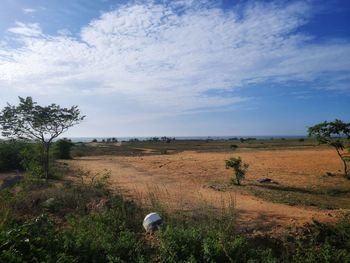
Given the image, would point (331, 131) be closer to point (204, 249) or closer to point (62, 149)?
point (204, 249)

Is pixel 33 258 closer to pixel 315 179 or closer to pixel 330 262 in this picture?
pixel 330 262

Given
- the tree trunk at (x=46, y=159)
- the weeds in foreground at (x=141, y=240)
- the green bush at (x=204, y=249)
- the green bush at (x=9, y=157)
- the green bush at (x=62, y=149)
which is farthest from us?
the green bush at (x=62, y=149)

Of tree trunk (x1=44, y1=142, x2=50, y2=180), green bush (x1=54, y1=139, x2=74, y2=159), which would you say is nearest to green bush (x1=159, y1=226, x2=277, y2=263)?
tree trunk (x1=44, y1=142, x2=50, y2=180)

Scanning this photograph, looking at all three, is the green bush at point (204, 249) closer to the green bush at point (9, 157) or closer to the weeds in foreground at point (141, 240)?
the weeds in foreground at point (141, 240)

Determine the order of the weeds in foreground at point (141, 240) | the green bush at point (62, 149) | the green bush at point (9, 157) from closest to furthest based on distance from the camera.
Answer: the weeds in foreground at point (141, 240) → the green bush at point (9, 157) → the green bush at point (62, 149)

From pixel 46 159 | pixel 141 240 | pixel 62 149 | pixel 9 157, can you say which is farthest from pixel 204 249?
pixel 62 149

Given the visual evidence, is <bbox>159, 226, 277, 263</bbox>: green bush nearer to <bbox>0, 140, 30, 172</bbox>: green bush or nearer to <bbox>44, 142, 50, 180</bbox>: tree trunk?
<bbox>44, 142, 50, 180</bbox>: tree trunk

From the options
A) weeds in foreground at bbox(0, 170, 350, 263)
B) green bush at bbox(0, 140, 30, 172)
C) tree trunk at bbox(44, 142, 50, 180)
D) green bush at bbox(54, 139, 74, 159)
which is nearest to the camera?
weeds in foreground at bbox(0, 170, 350, 263)

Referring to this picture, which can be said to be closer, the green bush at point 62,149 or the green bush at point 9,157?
the green bush at point 9,157

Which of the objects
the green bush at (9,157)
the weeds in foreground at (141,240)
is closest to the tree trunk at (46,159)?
the green bush at (9,157)

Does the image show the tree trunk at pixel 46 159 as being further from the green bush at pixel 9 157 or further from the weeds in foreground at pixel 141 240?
the weeds in foreground at pixel 141 240

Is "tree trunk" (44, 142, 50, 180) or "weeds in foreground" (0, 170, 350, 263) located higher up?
"tree trunk" (44, 142, 50, 180)

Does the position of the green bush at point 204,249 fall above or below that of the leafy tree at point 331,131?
below

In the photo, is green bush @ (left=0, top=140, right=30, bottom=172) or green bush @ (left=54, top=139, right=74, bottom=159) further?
green bush @ (left=54, top=139, right=74, bottom=159)
